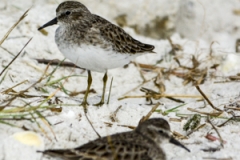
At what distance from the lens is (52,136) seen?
14.7 feet

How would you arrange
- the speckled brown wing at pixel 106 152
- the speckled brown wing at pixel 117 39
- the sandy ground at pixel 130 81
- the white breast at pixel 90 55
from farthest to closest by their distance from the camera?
the speckled brown wing at pixel 117 39, the white breast at pixel 90 55, the sandy ground at pixel 130 81, the speckled brown wing at pixel 106 152

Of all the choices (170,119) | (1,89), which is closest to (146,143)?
(170,119)

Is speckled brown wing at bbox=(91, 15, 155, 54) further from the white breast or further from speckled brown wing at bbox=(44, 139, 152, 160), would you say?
speckled brown wing at bbox=(44, 139, 152, 160)

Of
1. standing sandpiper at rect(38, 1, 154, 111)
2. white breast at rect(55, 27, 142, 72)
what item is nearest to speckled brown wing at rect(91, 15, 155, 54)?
standing sandpiper at rect(38, 1, 154, 111)

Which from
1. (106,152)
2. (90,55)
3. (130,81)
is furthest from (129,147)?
(130,81)

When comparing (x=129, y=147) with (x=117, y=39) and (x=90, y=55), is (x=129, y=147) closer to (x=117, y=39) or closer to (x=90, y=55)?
(x=90, y=55)

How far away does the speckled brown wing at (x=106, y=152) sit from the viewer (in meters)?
3.86

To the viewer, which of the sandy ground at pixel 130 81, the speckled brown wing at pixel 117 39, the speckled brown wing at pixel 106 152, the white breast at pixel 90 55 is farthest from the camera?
the speckled brown wing at pixel 117 39

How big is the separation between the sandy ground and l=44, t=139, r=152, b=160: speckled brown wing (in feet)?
1.26

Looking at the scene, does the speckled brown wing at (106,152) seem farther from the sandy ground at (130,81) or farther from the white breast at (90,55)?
the white breast at (90,55)

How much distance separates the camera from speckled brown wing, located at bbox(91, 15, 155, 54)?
570 cm

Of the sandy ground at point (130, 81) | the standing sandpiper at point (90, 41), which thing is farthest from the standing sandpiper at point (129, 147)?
the standing sandpiper at point (90, 41)

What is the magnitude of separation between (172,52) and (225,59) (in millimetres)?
738

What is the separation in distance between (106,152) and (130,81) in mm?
3397
